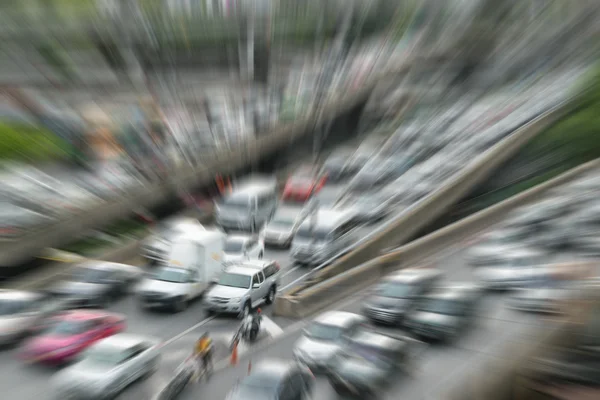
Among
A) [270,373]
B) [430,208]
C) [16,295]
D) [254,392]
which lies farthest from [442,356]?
[430,208]

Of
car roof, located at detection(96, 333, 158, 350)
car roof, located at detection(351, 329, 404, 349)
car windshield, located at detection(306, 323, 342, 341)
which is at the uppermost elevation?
car windshield, located at detection(306, 323, 342, 341)

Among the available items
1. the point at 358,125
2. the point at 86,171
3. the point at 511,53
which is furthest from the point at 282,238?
the point at 511,53

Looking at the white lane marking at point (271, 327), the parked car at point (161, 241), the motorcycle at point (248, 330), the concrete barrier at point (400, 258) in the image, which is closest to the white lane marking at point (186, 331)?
the white lane marking at point (271, 327)

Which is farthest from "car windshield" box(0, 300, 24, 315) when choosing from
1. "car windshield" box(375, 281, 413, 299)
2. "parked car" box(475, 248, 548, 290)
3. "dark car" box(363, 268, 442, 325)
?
"parked car" box(475, 248, 548, 290)

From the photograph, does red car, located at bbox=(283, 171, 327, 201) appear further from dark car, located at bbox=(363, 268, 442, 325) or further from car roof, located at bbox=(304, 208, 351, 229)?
dark car, located at bbox=(363, 268, 442, 325)

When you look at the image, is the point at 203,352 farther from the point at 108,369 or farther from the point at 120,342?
the point at 108,369

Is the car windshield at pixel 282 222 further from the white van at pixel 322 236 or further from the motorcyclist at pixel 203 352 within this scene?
the motorcyclist at pixel 203 352
